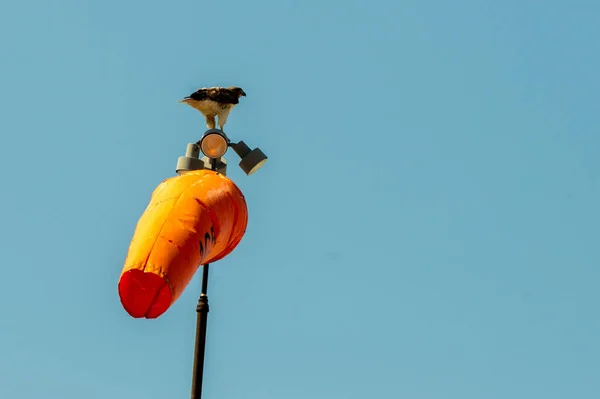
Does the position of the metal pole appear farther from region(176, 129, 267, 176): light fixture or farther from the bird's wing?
the bird's wing

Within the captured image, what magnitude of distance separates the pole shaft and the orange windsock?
1.63 ft

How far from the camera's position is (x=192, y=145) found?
14.5 meters

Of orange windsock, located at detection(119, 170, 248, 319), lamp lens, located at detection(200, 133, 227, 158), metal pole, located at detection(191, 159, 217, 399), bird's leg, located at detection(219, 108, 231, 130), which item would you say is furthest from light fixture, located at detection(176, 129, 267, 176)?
metal pole, located at detection(191, 159, 217, 399)

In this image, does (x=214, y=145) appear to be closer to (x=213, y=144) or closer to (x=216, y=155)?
(x=213, y=144)

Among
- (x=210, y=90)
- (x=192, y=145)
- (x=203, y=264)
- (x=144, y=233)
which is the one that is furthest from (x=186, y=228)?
(x=210, y=90)

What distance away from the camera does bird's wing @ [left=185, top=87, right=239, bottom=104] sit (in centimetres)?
1527

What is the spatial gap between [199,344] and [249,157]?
2577mm

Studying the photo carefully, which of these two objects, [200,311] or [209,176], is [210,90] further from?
[200,311]

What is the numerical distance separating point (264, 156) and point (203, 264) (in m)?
1.92

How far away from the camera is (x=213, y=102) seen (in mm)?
15258

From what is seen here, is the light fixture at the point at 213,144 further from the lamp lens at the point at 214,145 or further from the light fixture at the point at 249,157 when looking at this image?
A: the light fixture at the point at 249,157

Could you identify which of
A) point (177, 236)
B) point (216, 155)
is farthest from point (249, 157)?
point (177, 236)

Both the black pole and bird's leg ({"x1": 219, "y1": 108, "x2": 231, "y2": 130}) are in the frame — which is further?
bird's leg ({"x1": 219, "y1": 108, "x2": 231, "y2": 130})

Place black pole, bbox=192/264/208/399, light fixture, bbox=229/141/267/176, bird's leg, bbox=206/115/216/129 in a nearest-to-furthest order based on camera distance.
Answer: black pole, bbox=192/264/208/399
light fixture, bbox=229/141/267/176
bird's leg, bbox=206/115/216/129
